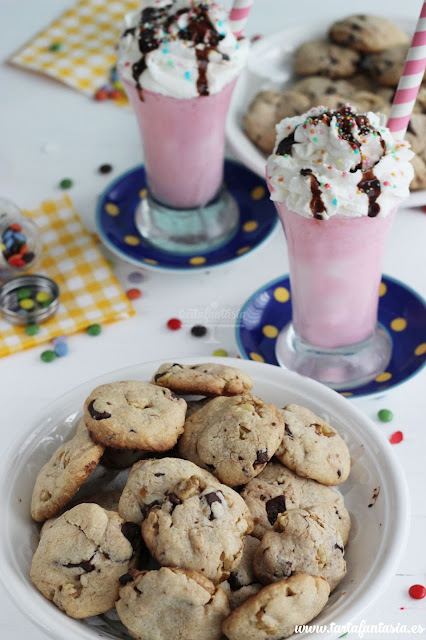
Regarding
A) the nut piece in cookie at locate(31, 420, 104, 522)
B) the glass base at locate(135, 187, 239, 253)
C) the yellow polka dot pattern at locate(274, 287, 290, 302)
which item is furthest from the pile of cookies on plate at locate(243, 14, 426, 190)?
the nut piece in cookie at locate(31, 420, 104, 522)

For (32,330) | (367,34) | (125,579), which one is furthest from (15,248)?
(367,34)

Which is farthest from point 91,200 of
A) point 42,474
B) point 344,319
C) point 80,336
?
point 42,474

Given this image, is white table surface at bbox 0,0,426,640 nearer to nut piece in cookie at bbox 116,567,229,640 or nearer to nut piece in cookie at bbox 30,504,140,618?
nut piece in cookie at bbox 30,504,140,618

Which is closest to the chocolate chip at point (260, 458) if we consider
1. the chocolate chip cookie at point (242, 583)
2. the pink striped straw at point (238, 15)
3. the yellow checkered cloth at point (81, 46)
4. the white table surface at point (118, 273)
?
the chocolate chip cookie at point (242, 583)

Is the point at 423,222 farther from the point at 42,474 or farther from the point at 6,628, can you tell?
the point at 6,628

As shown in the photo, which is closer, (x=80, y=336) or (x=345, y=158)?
(x=345, y=158)

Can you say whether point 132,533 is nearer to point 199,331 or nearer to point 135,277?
point 199,331

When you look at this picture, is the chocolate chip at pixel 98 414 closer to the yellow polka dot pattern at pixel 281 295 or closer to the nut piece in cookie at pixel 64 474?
the nut piece in cookie at pixel 64 474
